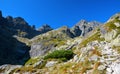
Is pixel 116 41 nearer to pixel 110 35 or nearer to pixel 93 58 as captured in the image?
pixel 110 35

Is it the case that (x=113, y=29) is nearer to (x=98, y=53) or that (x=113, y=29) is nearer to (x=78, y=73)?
(x=98, y=53)

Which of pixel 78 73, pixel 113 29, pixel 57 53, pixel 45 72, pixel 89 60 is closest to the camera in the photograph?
pixel 78 73

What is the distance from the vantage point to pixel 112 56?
116 ft

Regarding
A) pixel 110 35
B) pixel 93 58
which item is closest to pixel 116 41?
pixel 110 35

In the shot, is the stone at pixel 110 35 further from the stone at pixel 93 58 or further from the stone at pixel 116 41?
the stone at pixel 93 58

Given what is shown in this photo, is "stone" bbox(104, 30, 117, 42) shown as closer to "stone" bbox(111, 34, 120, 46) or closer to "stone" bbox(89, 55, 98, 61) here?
"stone" bbox(111, 34, 120, 46)

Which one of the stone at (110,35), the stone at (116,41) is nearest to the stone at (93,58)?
the stone at (116,41)

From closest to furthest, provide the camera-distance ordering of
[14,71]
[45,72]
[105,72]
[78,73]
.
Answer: [105,72] → [78,73] → [45,72] → [14,71]

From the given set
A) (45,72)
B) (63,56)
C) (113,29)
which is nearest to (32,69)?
(45,72)

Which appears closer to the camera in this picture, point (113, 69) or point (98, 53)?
point (113, 69)

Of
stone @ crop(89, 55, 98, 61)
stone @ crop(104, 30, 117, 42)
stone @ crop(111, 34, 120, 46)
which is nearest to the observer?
stone @ crop(89, 55, 98, 61)

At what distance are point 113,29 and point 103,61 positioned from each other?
17091mm

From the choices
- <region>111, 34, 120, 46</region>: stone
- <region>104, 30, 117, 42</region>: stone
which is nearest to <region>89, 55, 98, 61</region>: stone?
<region>111, 34, 120, 46</region>: stone

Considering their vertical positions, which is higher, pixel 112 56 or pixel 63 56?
pixel 63 56
